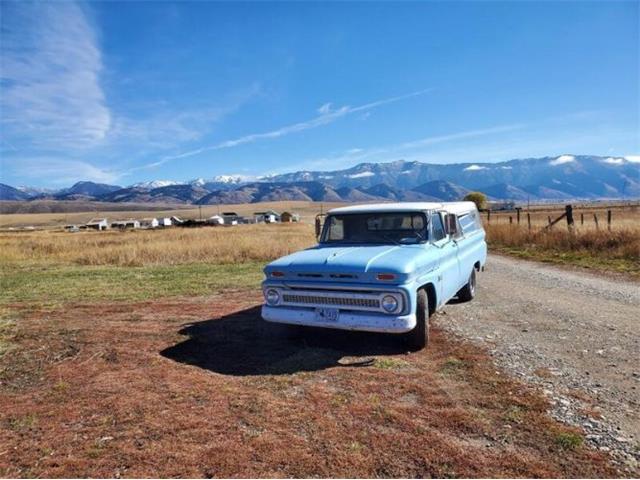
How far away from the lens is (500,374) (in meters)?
5.06

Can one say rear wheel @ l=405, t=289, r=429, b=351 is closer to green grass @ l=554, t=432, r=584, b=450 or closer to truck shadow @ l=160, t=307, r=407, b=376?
truck shadow @ l=160, t=307, r=407, b=376

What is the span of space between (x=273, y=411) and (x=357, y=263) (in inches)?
83.4

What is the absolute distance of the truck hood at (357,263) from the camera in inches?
214

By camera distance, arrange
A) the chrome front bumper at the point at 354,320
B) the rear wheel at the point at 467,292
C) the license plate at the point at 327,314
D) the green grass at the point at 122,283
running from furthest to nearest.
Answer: the green grass at the point at 122,283 → the rear wheel at the point at 467,292 → the license plate at the point at 327,314 → the chrome front bumper at the point at 354,320

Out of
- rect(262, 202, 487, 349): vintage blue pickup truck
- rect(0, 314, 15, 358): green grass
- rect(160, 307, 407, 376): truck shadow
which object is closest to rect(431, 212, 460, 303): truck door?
rect(262, 202, 487, 349): vintage blue pickup truck

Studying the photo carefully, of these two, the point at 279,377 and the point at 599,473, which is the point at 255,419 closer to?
the point at 279,377

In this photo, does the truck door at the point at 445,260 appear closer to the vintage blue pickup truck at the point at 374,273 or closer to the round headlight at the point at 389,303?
the vintage blue pickup truck at the point at 374,273

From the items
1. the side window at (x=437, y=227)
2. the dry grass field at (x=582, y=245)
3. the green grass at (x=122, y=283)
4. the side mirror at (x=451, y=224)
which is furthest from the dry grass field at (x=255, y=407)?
the dry grass field at (x=582, y=245)

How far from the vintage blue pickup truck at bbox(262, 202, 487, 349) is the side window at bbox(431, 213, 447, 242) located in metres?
0.02

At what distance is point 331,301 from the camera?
5719 millimetres

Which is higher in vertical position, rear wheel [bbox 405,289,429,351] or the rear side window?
the rear side window

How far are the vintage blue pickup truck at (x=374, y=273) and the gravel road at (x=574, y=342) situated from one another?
38.0 inches

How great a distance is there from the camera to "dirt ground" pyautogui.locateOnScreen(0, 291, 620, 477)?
10.9 ft

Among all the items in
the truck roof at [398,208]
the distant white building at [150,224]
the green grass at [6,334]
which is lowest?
the green grass at [6,334]
